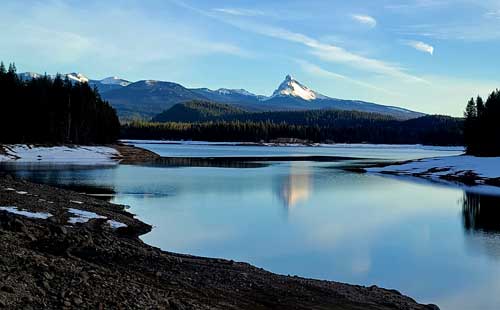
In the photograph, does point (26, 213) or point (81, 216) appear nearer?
point (26, 213)

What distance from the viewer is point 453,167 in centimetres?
7250

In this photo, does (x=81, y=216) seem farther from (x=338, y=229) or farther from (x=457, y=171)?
(x=457, y=171)

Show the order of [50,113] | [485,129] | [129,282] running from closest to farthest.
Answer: [129,282] < [50,113] < [485,129]

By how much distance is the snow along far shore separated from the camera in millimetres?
74250

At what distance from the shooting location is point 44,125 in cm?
8375

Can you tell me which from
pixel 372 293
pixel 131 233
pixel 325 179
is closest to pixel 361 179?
pixel 325 179

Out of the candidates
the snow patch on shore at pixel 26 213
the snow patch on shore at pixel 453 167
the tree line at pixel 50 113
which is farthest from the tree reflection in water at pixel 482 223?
the tree line at pixel 50 113

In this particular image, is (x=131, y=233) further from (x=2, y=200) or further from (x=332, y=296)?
(x=332, y=296)

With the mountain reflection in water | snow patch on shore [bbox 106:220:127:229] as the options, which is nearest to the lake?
the mountain reflection in water

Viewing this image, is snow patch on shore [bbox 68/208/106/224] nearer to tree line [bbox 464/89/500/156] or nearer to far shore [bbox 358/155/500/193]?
far shore [bbox 358/155/500/193]

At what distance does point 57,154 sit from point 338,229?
6239cm

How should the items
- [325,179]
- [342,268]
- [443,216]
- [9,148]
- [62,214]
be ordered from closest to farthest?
[342,268] < [62,214] < [443,216] < [325,179] < [9,148]

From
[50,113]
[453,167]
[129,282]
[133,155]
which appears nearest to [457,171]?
[453,167]

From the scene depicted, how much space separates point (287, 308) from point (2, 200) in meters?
16.0
